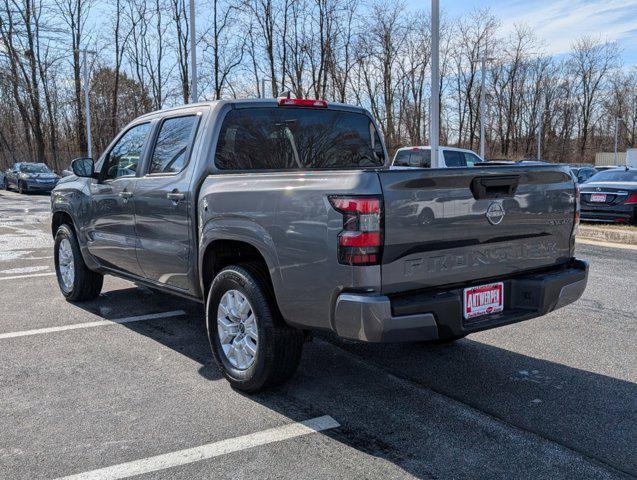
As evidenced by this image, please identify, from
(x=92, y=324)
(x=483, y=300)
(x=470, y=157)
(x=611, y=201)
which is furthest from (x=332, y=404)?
(x=470, y=157)

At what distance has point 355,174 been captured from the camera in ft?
10.2

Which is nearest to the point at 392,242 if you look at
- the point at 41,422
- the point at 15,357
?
the point at 41,422

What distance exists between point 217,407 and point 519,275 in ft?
6.98

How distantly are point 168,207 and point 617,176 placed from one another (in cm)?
1235

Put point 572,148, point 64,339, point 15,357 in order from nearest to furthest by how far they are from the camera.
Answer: point 15,357, point 64,339, point 572,148

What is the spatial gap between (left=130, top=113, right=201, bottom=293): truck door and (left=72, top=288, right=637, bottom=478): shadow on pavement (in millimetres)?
726

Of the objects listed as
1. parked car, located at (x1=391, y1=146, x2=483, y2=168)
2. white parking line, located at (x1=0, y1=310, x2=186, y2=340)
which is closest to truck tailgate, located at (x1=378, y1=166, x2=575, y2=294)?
white parking line, located at (x1=0, y1=310, x2=186, y2=340)

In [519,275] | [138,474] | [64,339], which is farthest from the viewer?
[64,339]

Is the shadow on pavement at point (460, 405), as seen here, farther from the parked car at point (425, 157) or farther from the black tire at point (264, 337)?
the parked car at point (425, 157)

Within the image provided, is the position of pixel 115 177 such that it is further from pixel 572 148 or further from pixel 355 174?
pixel 572 148

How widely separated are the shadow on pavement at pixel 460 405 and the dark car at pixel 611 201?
30.2 feet

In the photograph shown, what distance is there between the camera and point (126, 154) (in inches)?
217

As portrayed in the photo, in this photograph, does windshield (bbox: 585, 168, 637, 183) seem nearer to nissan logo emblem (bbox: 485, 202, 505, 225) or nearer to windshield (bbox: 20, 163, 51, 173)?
nissan logo emblem (bbox: 485, 202, 505, 225)

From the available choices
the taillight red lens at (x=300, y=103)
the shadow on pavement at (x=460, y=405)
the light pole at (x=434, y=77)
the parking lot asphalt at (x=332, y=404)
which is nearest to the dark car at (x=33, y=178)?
the light pole at (x=434, y=77)
